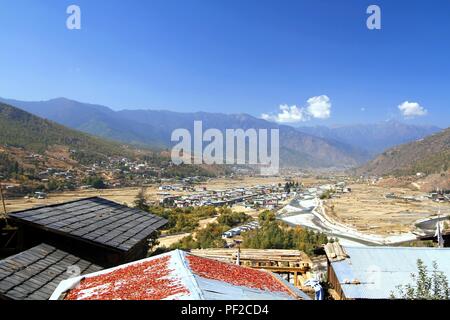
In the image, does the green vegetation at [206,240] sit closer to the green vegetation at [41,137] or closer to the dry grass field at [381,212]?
the dry grass field at [381,212]

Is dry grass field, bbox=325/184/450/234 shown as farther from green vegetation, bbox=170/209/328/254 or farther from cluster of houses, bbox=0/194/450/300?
cluster of houses, bbox=0/194/450/300

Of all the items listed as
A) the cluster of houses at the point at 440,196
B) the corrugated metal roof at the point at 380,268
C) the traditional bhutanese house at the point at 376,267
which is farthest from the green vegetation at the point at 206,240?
the cluster of houses at the point at 440,196

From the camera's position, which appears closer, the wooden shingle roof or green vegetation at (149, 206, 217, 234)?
the wooden shingle roof

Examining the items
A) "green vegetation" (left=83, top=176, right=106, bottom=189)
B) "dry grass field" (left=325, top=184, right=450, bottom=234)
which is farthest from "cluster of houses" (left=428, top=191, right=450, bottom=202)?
"green vegetation" (left=83, top=176, right=106, bottom=189)

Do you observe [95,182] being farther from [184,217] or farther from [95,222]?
[95,222]

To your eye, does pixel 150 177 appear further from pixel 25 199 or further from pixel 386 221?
pixel 386 221

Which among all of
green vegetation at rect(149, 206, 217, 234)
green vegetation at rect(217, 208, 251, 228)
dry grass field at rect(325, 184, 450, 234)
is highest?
green vegetation at rect(149, 206, 217, 234)

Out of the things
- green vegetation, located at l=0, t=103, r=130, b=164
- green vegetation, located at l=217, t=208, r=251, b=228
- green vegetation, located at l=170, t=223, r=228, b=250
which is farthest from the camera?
green vegetation, located at l=0, t=103, r=130, b=164
